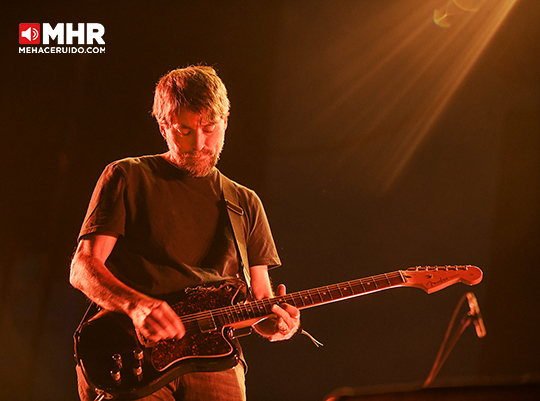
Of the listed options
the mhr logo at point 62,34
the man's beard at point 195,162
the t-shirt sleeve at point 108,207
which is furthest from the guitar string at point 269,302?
the mhr logo at point 62,34

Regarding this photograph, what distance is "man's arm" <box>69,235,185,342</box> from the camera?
76.8 inches

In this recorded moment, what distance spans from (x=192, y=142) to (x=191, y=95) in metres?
0.26

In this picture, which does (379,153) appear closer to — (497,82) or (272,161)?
(272,161)

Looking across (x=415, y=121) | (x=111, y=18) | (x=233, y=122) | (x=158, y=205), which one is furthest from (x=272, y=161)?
(x=111, y=18)

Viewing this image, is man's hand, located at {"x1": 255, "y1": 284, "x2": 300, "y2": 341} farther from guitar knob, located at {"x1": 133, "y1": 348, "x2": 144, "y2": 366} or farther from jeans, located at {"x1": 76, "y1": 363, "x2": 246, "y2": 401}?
guitar knob, located at {"x1": 133, "y1": 348, "x2": 144, "y2": 366}

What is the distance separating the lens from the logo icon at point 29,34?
3.61 metres

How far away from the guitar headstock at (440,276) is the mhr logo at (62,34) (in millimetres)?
2832

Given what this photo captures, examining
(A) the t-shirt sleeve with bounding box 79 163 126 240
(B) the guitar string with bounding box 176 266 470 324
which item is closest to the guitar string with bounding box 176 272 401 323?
(B) the guitar string with bounding box 176 266 470 324

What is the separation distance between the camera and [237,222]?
2547 mm

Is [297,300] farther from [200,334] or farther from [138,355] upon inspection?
[138,355]

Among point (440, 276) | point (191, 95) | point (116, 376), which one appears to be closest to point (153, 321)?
point (116, 376)

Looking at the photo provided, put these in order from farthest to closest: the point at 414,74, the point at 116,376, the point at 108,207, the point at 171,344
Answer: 1. the point at 414,74
2. the point at 108,207
3. the point at 171,344
4. the point at 116,376

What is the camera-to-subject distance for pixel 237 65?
3674 millimetres

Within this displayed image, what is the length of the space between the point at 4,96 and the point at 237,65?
178 cm
